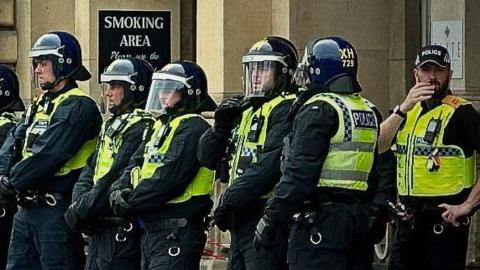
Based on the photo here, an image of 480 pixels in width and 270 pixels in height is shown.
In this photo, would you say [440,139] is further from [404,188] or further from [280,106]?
[280,106]

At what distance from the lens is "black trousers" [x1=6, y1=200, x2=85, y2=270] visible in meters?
12.2

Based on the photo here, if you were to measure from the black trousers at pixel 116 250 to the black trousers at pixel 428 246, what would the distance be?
167 centimetres

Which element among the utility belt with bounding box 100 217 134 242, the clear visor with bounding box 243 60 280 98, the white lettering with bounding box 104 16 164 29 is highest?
the white lettering with bounding box 104 16 164 29

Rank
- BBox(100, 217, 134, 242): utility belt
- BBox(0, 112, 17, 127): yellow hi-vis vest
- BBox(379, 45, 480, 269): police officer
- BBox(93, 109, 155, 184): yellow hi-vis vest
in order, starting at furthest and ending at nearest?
BBox(0, 112, 17, 127): yellow hi-vis vest < BBox(93, 109, 155, 184): yellow hi-vis vest < BBox(100, 217, 134, 242): utility belt < BBox(379, 45, 480, 269): police officer

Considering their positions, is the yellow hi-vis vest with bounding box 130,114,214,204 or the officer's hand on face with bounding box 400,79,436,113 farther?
the yellow hi-vis vest with bounding box 130,114,214,204

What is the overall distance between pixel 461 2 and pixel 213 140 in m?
3.39

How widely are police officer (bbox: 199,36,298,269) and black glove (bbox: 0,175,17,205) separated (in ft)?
7.45

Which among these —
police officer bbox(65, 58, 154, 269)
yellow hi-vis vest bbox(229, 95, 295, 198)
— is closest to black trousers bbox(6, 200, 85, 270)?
police officer bbox(65, 58, 154, 269)

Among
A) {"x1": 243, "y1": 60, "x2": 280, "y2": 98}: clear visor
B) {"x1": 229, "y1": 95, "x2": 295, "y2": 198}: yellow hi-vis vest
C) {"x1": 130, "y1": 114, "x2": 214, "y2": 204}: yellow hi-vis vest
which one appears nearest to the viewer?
{"x1": 229, "y1": 95, "x2": 295, "y2": 198}: yellow hi-vis vest

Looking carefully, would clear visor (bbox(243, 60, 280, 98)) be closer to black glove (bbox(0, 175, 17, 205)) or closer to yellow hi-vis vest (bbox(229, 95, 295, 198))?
yellow hi-vis vest (bbox(229, 95, 295, 198))

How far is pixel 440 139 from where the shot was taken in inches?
438

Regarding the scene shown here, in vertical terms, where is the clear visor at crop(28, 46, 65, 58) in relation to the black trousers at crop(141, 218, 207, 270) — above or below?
above

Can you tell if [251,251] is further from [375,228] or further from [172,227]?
[375,228]

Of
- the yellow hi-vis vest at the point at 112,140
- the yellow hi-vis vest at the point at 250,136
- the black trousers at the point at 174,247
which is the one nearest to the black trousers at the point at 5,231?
the yellow hi-vis vest at the point at 112,140
